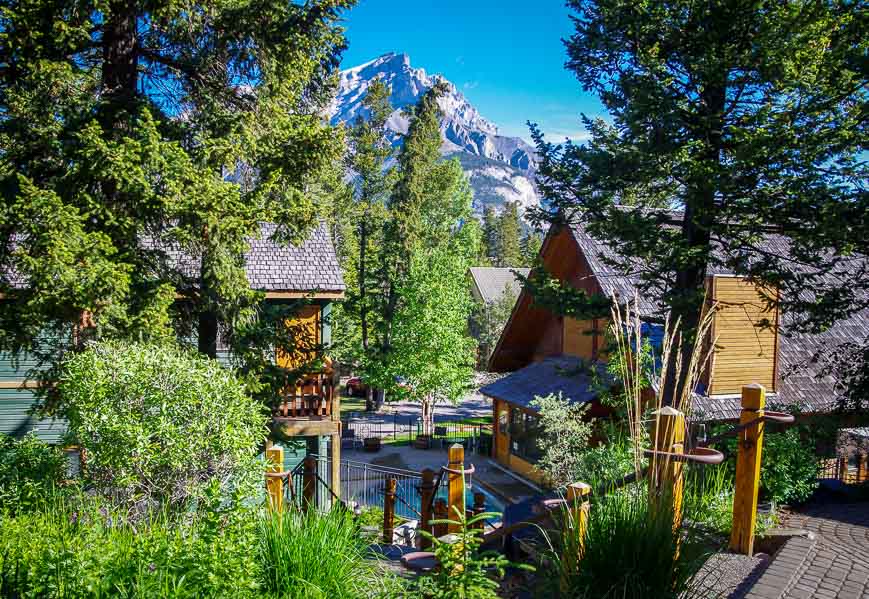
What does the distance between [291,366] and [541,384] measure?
7181mm

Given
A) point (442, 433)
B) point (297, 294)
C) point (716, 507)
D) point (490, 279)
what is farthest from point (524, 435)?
point (490, 279)

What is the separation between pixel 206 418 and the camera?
17.0 ft

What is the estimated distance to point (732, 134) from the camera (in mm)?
8859

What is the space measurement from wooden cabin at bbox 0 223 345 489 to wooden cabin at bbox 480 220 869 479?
4465 mm

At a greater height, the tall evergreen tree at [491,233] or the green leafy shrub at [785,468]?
the tall evergreen tree at [491,233]

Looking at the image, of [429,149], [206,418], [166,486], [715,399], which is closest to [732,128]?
[715,399]

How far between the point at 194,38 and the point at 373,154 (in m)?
25.8

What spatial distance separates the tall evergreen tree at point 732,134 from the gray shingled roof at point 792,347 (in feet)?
10.2

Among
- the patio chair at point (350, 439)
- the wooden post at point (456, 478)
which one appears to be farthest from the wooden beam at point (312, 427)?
the patio chair at point (350, 439)

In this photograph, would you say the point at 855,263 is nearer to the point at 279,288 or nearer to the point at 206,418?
the point at 279,288

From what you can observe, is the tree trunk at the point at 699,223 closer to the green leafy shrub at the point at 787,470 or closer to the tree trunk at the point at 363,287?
the green leafy shrub at the point at 787,470

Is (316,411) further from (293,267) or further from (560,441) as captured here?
(560,441)

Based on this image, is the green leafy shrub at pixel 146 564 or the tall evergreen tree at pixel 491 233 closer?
the green leafy shrub at pixel 146 564

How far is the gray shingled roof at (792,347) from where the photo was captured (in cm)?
1259
